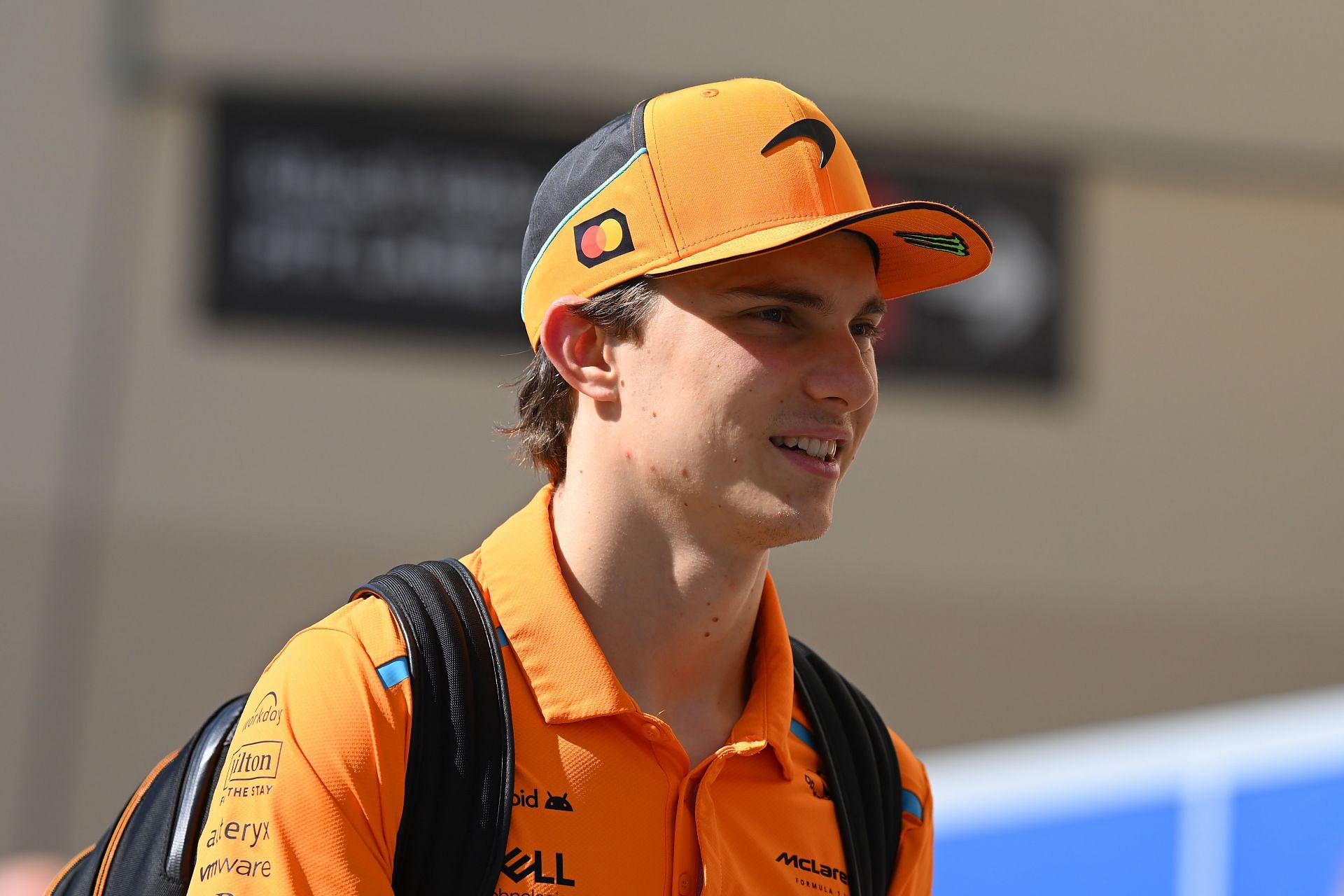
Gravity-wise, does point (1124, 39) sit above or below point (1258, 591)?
above

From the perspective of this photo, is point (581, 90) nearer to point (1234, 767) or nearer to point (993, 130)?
point (993, 130)

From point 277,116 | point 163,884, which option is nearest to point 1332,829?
point 163,884

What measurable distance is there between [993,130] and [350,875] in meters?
7.41

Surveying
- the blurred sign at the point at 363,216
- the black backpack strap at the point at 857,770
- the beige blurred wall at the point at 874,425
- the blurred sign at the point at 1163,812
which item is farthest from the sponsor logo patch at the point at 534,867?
the blurred sign at the point at 363,216

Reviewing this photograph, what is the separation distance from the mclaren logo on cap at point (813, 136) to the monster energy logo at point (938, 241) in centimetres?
16

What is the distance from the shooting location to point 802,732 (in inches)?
103

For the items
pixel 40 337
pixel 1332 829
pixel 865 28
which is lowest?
pixel 1332 829

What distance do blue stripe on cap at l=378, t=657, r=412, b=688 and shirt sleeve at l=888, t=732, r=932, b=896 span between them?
878 millimetres

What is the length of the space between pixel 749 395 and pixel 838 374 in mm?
137

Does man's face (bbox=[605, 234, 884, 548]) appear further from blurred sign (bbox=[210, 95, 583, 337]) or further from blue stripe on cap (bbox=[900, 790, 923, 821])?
blurred sign (bbox=[210, 95, 583, 337])

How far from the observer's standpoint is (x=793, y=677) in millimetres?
2656

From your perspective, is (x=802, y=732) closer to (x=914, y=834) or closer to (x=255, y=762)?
(x=914, y=834)

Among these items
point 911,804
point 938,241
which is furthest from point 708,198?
point 911,804

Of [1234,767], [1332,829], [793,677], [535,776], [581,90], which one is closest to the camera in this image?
[535,776]
